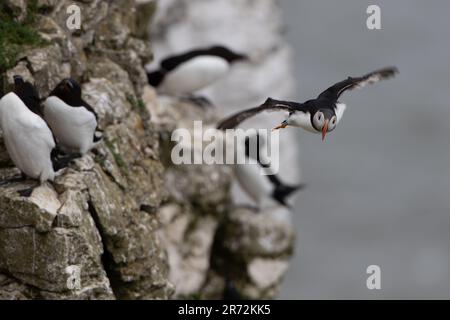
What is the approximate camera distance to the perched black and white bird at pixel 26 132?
752cm

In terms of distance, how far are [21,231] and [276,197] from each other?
→ 5310 millimetres

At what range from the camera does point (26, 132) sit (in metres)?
7.55

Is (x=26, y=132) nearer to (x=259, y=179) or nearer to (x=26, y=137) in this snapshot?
(x=26, y=137)

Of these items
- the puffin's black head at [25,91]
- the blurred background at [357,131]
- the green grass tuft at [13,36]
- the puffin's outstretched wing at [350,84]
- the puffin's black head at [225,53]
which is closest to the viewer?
the puffin's outstretched wing at [350,84]

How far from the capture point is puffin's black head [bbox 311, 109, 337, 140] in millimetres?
6688

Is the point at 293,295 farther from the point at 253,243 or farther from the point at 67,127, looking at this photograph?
the point at 67,127

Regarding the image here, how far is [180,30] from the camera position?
1593 centimetres

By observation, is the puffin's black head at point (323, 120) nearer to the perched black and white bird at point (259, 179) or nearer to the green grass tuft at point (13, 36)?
the green grass tuft at point (13, 36)

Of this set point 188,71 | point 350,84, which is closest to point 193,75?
point 188,71

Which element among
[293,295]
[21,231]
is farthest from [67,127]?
[293,295]

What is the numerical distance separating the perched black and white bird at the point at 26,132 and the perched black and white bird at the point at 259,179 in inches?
173

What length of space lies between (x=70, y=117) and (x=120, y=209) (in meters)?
0.84

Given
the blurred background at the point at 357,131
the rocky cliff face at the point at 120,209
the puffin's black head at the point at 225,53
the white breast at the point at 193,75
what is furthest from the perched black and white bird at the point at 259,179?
the blurred background at the point at 357,131

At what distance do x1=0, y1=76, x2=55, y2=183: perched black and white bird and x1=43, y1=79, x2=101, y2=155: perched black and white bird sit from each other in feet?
0.81
